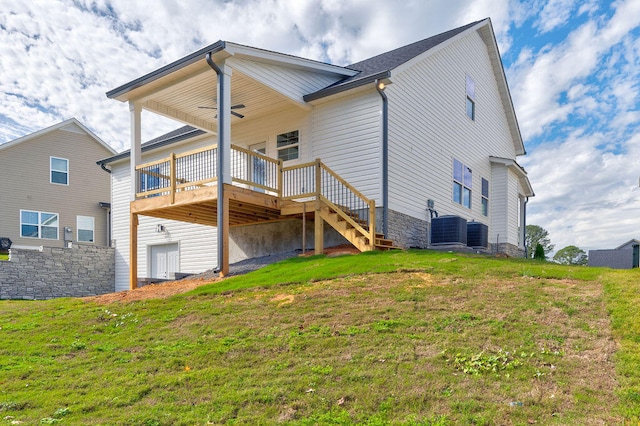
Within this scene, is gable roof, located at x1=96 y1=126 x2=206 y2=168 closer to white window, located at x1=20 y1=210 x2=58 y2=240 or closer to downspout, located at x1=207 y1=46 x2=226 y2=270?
downspout, located at x1=207 y1=46 x2=226 y2=270

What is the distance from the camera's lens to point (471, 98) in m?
15.7

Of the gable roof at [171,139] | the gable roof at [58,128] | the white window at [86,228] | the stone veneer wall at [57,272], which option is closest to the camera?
the stone veneer wall at [57,272]

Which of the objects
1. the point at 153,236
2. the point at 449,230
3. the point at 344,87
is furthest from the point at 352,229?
the point at 153,236

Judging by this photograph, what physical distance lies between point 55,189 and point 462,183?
19360 mm

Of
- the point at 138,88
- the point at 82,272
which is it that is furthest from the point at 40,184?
the point at 138,88

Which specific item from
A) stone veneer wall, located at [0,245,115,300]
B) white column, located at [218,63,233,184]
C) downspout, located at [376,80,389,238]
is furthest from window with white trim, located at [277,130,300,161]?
stone veneer wall, located at [0,245,115,300]

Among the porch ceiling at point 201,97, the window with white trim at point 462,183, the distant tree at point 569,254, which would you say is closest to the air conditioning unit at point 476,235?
the window with white trim at point 462,183

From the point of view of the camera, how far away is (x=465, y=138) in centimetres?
1502

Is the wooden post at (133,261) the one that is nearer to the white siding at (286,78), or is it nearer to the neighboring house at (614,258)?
the white siding at (286,78)

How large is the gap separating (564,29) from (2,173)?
24.1 metres

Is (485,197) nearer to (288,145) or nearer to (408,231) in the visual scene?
(408,231)

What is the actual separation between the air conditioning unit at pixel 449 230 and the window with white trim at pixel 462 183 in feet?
7.17

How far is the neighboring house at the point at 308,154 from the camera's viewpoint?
10.0 m

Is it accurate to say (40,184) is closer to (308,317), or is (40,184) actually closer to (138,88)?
(138,88)
